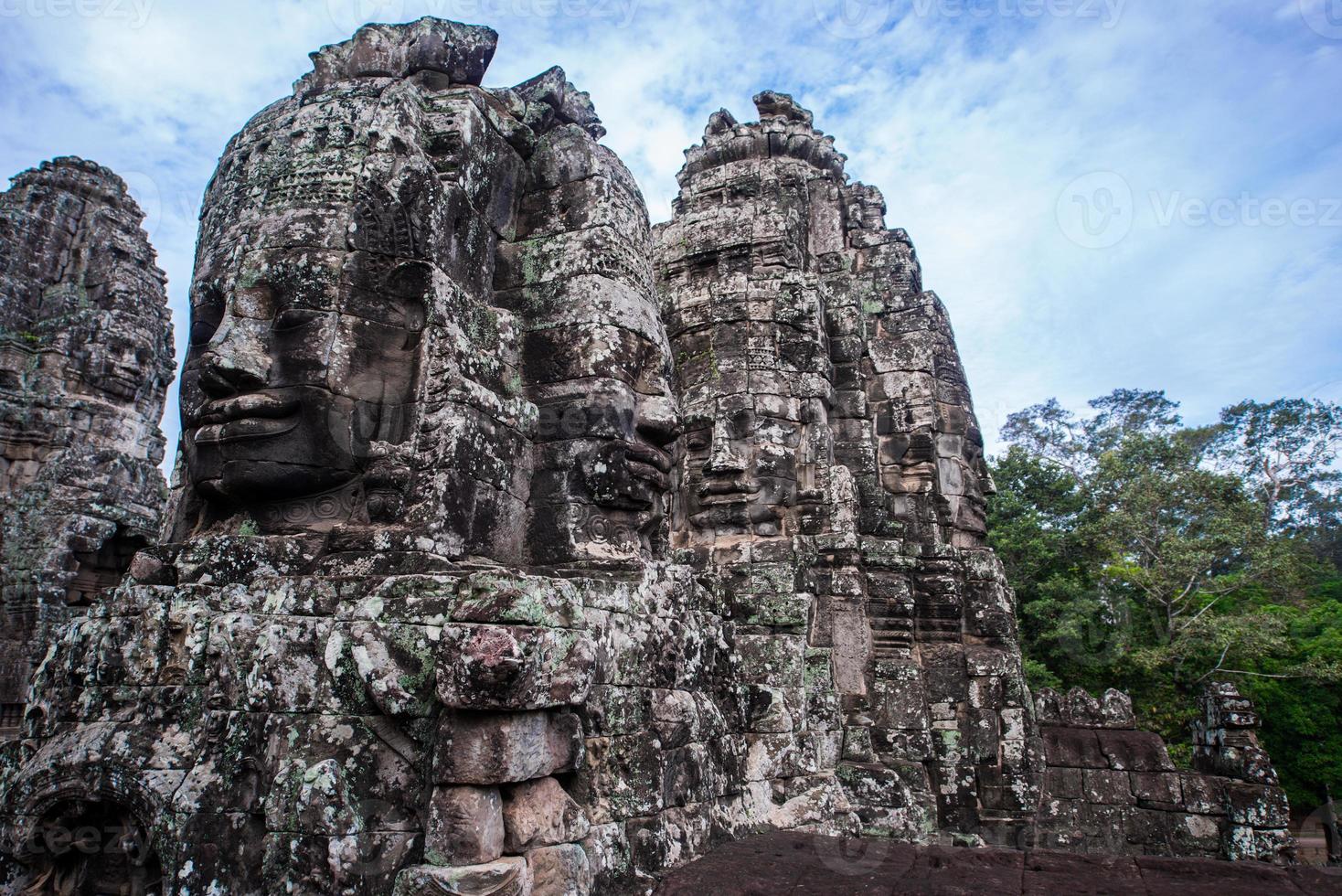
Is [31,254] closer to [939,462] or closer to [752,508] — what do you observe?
[752,508]

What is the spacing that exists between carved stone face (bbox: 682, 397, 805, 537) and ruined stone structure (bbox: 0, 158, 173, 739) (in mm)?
6755

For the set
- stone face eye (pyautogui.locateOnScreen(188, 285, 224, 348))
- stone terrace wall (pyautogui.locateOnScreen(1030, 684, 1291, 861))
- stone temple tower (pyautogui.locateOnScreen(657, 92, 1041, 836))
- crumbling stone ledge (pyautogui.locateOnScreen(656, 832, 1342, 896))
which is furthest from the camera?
stone terrace wall (pyautogui.locateOnScreen(1030, 684, 1291, 861))

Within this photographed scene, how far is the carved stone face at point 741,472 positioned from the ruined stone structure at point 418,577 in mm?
1842

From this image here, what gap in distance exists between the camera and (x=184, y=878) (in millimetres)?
2889

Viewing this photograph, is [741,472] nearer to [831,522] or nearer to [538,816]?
[831,522]

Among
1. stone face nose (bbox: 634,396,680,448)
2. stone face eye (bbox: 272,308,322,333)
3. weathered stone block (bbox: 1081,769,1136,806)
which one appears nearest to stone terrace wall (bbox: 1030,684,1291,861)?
weathered stone block (bbox: 1081,769,1136,806)

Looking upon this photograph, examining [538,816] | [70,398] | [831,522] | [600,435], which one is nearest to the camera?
[538,816]

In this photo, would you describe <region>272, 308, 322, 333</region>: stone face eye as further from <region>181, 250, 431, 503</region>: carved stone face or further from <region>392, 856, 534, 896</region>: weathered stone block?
<region>392, 856, 534, 896</region>: weathered stone block

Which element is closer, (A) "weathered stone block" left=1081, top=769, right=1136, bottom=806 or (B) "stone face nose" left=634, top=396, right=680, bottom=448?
(B) "stone face nose" left=634, top=396, right=680, bottom=448

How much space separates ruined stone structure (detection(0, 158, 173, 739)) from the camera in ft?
32.0

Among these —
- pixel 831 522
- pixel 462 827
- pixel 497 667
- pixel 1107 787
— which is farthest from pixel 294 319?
pixel 1107 787

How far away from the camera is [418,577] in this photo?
10.6ft

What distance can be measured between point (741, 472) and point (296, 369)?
16.4 feet

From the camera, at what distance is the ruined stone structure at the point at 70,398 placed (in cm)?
976
